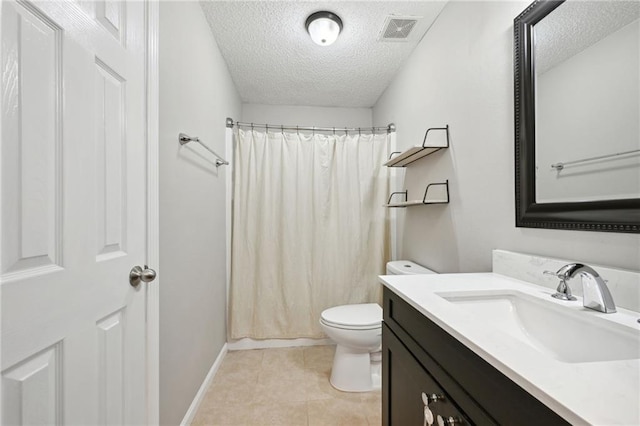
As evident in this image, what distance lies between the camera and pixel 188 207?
140 centimetres

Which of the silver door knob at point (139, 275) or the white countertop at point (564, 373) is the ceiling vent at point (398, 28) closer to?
the white countertop at point (564, 373)

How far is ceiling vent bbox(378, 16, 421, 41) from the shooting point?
1.62m

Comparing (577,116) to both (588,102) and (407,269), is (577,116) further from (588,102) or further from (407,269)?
(407,269)

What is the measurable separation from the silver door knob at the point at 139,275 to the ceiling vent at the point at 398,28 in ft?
5.99

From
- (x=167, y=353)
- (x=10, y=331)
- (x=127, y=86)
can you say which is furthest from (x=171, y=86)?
(x=167, y=353)

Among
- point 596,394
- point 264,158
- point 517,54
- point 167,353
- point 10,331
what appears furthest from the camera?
point 264,158

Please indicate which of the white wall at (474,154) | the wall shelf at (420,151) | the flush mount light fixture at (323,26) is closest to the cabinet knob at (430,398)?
the white wall at (474,154)

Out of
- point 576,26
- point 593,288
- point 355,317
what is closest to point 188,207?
point 355,317

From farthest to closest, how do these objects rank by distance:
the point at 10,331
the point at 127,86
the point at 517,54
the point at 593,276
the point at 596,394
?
the point at 517,54 < the point at 127,86 < the point at 593,276 < the point at 10,331 < the point at 596,394

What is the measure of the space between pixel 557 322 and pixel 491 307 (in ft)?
0.56

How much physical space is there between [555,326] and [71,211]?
129 centimetres

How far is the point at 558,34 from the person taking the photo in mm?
898

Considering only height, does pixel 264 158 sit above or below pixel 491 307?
above

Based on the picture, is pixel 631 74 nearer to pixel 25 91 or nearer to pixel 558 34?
pixel 558 34
